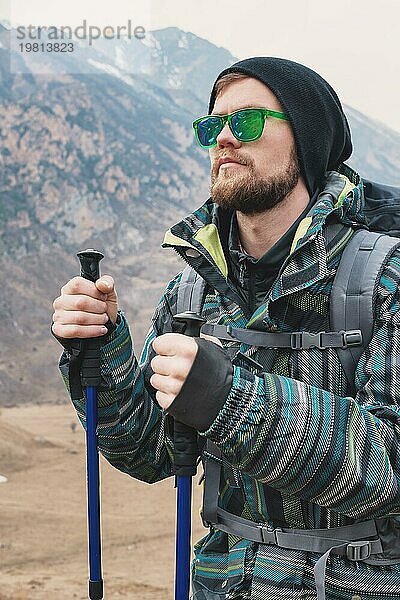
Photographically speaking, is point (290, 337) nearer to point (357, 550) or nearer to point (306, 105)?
point (357, 550)

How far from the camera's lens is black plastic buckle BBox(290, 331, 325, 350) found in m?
1.93

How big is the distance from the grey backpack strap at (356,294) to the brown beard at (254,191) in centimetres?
27

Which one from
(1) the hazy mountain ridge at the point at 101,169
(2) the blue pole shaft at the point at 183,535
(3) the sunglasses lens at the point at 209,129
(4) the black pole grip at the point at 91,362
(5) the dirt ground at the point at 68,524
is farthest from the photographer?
(1) the hazy mountain ridge at the point at 101,169

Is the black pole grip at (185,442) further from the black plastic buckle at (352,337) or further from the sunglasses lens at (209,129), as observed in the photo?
the sunglasses lens at (209,129)

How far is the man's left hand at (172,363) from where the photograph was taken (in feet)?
5.20

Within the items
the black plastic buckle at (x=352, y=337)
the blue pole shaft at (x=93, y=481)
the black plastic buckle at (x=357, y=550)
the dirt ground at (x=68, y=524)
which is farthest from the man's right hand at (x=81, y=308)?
the dirt ground at (x=68, y=524)

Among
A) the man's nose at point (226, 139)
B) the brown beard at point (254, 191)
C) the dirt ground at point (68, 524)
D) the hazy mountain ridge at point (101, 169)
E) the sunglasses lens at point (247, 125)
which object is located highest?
the sunglasses lens at point (247, 125)

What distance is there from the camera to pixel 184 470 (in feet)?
5.94

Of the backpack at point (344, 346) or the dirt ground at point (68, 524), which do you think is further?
the dirt ground at point (68, 524)

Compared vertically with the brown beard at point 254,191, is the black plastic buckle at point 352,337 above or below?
below

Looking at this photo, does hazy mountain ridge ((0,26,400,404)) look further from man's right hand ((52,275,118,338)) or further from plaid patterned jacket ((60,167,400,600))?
man's right hand ((52,275,118,338))

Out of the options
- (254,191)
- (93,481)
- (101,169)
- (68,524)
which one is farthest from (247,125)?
(101,169)

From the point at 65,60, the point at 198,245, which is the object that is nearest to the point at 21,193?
the point at 65,60

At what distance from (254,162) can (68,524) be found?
25.6ft
